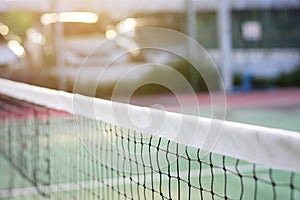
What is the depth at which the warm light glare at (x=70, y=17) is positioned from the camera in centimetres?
1322

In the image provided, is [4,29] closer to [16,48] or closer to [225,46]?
[16,48]

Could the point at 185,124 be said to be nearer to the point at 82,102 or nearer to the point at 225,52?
the point at 82,102

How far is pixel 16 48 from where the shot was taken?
1304 cm

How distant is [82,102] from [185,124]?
1.02 meters

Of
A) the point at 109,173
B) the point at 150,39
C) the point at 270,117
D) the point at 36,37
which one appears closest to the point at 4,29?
the point at 36,37

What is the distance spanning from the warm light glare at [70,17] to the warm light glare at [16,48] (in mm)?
805

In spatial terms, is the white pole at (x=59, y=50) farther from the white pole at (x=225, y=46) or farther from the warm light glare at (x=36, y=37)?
the white pole at (x=225, y=46)

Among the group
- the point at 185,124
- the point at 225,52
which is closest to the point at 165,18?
the point at 225,52

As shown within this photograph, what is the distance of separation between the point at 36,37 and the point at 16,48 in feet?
1.85

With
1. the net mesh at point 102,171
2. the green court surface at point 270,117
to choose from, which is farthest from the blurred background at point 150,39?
the net mesh at point 102,171

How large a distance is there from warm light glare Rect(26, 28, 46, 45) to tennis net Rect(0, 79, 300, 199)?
20.3ft

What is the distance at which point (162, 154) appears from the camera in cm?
425

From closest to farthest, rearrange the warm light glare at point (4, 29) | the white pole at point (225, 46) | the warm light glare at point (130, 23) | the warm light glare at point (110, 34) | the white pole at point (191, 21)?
the warm light glare at point (4, 29), the white pole at point (225, 46), the warm light glare at point (110, 34), the white pole at point (191, 21), the warm light glare at point (130, 23)

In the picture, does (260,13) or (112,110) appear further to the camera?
(260,13)
